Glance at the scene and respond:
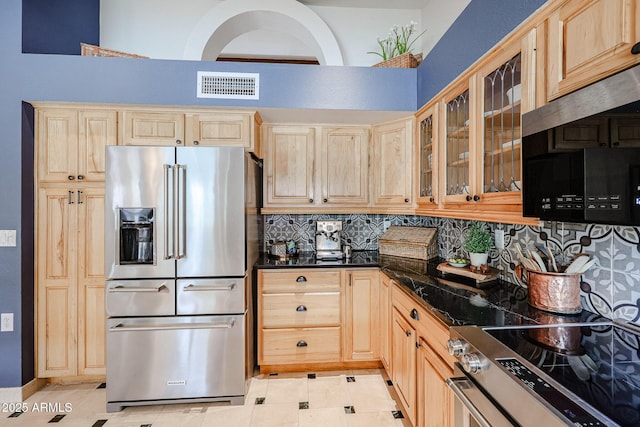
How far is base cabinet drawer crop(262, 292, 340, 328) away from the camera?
261cm

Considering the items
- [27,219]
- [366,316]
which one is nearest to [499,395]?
[366,316]

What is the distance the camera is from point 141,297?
2.24m

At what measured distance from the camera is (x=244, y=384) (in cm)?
230

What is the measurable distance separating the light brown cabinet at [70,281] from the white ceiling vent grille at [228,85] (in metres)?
1.12

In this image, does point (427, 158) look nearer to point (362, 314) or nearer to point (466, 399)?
point (362, 314)

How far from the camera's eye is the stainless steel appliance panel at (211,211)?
2.24 meters

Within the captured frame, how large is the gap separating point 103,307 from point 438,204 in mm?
2599

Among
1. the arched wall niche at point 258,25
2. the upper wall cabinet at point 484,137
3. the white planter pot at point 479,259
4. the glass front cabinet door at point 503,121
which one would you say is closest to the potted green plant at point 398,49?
the arched wall niche at point 258,25

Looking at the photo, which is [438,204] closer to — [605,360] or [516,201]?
[516,201]

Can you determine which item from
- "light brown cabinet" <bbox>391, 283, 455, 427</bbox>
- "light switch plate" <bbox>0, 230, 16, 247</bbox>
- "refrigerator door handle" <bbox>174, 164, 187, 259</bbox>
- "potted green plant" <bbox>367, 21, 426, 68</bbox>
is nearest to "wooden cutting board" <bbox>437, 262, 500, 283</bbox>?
"light brown cabinet" <bbox>391, 283, 455, 427</bbox>

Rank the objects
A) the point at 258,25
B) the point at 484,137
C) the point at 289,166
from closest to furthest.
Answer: the point at 484,137, the point at 289,166, the point at 258,25

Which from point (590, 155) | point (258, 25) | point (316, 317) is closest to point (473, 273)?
point (590, 155)

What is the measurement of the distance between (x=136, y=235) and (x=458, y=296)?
6.84 feet

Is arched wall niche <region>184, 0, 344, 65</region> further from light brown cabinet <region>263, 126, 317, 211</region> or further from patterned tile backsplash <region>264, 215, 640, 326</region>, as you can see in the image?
patterned tile backsplash <region>264, 215, 640, 326</region>
